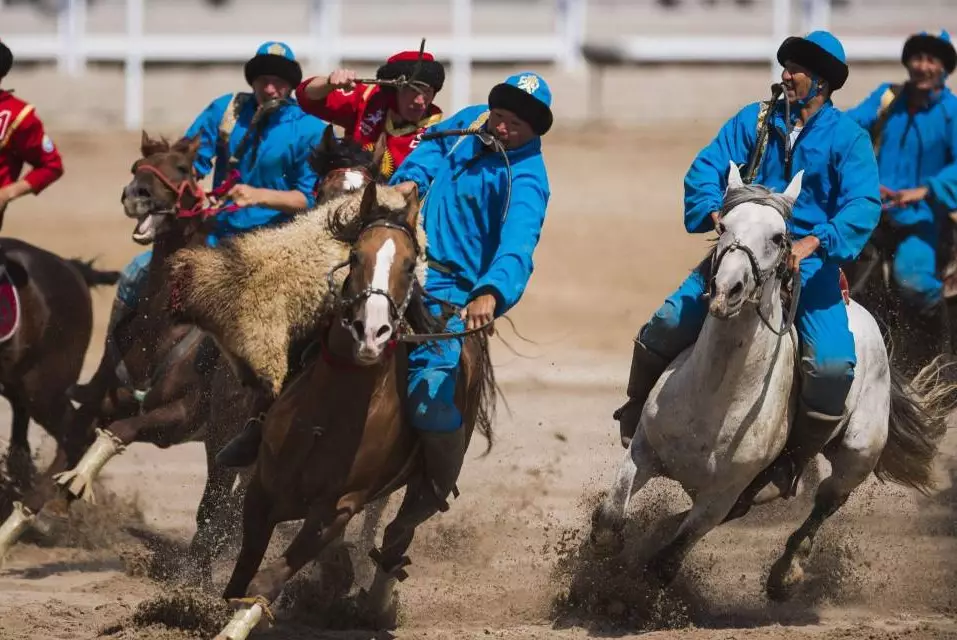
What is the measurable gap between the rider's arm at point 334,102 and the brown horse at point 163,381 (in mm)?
802

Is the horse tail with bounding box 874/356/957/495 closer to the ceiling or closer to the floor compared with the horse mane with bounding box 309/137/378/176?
closer to the floor

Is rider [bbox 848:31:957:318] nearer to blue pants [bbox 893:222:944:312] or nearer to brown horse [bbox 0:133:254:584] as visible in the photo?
blue pants [bbox 893:222:944:312]

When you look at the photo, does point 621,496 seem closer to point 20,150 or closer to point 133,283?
point 133,283

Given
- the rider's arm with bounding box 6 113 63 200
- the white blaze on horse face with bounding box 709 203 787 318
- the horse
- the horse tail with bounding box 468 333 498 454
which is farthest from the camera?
the horse

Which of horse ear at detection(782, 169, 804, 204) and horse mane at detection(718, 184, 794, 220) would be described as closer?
horse mane at detection(718, 184, 794, 220)

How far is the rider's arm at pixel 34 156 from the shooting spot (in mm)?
8680

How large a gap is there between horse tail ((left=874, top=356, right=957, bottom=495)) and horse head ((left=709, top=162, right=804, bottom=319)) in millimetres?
1911

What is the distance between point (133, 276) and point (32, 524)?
4.61 ft

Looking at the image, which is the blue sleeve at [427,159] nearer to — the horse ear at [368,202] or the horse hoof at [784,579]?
the horse ear at [368,202]

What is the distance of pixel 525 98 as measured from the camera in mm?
6422

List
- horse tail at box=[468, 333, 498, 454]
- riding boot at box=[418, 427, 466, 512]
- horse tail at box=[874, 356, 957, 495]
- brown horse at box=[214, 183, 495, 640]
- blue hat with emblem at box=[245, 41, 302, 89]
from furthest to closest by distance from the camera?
blue hat with emblem at box=[245, 41, 302, 89] → horse tail at box=[874, 356, 957, 495] → horse tail at box=[468, 333, 498, 454] → riding boot at box=[418, 427, 466, 512] → brown horse at box=[214, 183, 495, 640]

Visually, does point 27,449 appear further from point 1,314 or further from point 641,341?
point 641,341

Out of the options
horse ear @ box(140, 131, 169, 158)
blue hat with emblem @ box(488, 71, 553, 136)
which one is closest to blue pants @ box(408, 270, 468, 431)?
blue hat with emblem @ box(488, 71, 553, 136)

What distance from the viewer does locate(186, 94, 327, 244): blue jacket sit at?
27.6 ft
